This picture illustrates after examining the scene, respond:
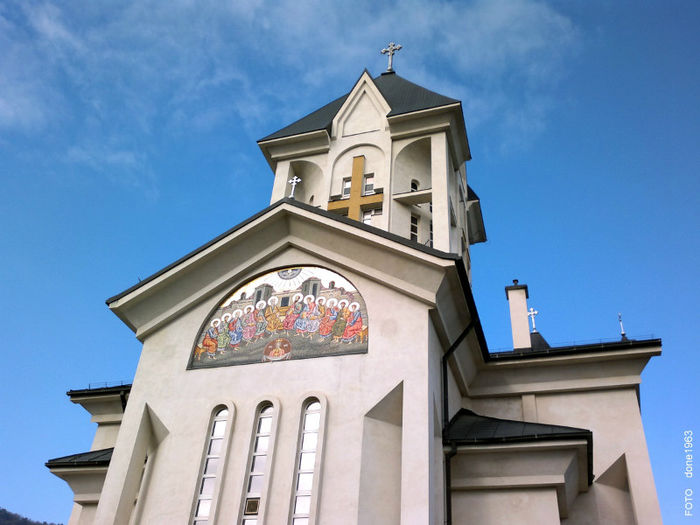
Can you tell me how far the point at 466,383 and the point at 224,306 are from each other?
609 cm

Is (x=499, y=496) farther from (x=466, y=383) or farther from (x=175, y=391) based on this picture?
(x=175, y=391)

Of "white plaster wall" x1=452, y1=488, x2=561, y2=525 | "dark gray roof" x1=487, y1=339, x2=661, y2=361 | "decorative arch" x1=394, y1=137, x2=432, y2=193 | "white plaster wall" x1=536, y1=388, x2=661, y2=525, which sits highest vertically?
"decorative arch" x1=394, y1=137, x2=432, y2=193

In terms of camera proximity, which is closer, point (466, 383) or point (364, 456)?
point (364, 456)

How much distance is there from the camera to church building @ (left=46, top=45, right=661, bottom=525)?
466 inches

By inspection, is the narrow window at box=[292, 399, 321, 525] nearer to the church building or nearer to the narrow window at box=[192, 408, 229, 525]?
the church building

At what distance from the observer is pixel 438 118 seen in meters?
20.5

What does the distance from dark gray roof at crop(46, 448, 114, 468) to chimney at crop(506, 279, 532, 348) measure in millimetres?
11133

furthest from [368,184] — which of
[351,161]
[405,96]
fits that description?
[405,96]

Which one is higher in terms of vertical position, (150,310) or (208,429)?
(150,310)

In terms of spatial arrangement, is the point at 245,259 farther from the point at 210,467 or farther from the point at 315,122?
the point at 315,122

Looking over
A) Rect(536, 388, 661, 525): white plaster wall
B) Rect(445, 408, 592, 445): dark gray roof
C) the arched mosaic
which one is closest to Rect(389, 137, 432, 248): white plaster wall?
the arched mosaic

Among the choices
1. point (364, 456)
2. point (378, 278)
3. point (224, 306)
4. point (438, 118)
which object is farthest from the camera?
point (438, 118)

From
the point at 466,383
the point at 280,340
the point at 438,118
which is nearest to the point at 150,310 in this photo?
the point at 280,340

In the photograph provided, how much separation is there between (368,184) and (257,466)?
1039cm
